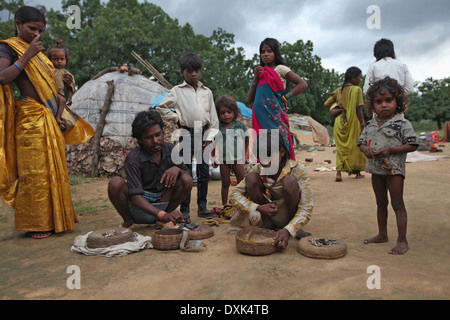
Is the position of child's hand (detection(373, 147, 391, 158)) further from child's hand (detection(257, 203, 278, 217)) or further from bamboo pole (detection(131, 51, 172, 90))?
bamboo pole (detection(131, 51, 172, 90))

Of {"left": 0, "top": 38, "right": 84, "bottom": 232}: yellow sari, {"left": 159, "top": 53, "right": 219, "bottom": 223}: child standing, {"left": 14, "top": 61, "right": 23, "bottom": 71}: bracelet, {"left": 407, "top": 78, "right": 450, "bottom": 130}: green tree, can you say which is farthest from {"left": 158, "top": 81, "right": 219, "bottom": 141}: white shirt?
{"left": 407, "top": 78, "right": 450, "bottom": 130}: green tree

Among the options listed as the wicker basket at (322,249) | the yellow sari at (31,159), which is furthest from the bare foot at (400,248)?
the yellow sari at (31,159)

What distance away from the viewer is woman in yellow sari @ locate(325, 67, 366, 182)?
5.72 m

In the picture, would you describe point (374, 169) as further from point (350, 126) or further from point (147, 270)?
point (350, 126)

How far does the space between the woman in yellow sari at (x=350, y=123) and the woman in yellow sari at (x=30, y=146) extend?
180 inches

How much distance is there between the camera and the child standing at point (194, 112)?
3.72 metres

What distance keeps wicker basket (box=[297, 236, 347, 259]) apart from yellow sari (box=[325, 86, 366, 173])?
143 inches

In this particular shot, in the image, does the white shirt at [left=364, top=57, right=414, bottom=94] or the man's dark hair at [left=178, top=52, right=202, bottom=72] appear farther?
the white shirt at [left=364, top=57, right=414, bottom=94]

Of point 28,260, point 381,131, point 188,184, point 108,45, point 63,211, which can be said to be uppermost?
point 108,45

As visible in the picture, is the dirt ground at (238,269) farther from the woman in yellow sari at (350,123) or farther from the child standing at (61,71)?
the woman in yellow sari at (350,123)

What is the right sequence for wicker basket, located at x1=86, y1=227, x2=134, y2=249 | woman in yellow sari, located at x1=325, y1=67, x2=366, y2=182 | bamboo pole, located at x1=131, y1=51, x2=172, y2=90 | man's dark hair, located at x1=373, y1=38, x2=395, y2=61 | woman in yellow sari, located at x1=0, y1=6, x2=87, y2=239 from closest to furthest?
wicker basket, located at x1=86, y1=227, x2=134, y2=249 → woman in yellow sari, located at x1=0, y1=6, x2=87, y2=239 → man's dark hair, located at x1=373, y1=38, x2=395, y2=61 → woman in yellow sari, located at x1=325, y1=67, x2=366, y2=182 → bamboo pole, located at x1=131, y1=51, x2=172, y2=90

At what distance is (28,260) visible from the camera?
261cm

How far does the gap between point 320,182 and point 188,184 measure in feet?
11.2
